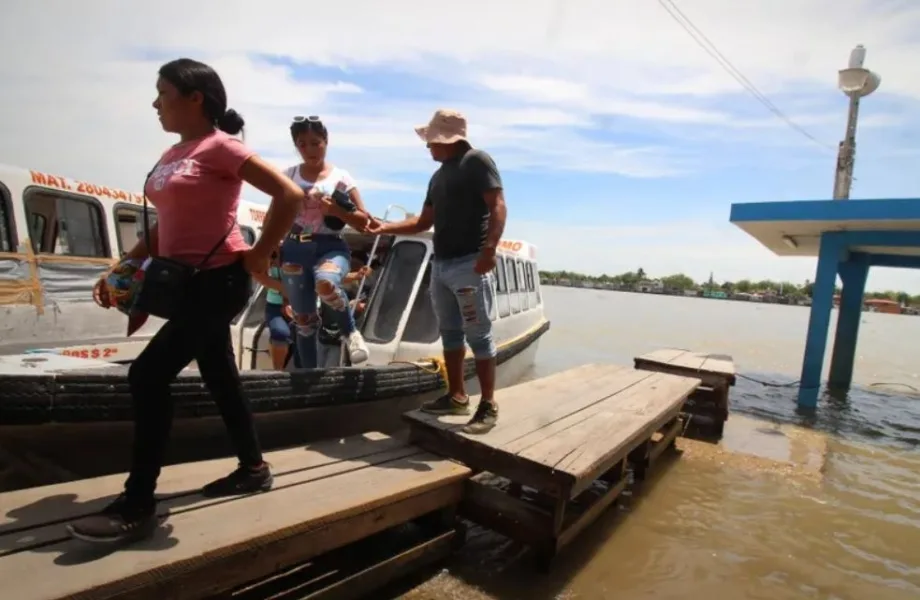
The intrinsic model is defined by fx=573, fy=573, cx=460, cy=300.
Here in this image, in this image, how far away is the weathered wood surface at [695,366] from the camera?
8398 millimetres

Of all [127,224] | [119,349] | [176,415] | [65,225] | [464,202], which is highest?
[464,202]

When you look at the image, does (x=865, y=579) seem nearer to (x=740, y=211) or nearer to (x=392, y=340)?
(x=392, y=340)

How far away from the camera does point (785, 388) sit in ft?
43.1

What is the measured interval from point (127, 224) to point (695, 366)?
29.4 ft

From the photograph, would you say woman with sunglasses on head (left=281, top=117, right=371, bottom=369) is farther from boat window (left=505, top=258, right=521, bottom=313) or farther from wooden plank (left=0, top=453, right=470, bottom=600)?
boat window (left=505, top=258, right=521, bottom=313)

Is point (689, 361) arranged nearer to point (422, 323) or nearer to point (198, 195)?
point (422, 323)

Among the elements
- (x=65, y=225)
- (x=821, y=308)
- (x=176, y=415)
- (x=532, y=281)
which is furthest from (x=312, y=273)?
(x=821, y=308)

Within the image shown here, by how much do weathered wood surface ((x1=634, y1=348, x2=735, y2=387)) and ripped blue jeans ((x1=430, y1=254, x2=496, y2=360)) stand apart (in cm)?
558

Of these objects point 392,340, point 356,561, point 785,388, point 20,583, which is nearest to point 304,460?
point 356,561

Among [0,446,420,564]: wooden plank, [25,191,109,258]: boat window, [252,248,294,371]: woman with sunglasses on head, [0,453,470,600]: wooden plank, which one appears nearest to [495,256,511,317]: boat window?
[252,248,294,371]: woman with sunglasses on head

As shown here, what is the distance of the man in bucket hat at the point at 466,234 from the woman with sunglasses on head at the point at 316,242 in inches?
24.1

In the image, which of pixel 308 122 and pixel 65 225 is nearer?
pixel 308 122

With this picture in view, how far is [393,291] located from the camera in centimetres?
609

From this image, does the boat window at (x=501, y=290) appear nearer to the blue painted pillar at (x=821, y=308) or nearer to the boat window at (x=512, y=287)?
the boat window at (x=512, y=287)
